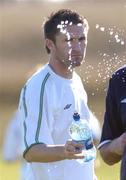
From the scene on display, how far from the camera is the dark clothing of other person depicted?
17.0 feet

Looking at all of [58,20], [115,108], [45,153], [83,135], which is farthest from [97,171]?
[115,108]

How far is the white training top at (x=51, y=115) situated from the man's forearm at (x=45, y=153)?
37 millimetres

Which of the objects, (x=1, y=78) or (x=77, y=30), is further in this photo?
(x=1, y=78)

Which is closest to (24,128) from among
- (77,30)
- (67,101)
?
(67,101)

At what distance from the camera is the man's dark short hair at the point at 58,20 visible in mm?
6473

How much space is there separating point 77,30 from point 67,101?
0.46m

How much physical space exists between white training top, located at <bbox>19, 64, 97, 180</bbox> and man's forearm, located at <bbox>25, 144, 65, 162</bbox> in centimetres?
4

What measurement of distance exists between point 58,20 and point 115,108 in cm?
144

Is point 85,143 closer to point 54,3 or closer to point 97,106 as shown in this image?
point 97,106

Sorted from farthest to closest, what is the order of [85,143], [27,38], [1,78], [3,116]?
1. [27,38]
2. [1,78]
3. [3,116]
4. [85,143]

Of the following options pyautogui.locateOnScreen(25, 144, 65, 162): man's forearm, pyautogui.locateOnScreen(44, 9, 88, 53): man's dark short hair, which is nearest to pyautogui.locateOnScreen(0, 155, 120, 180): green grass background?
pyautogui.locateOnScreen(44, 9, 88, 53): man's dark short hair

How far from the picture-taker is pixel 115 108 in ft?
17.1

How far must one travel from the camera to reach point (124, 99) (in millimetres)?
5160

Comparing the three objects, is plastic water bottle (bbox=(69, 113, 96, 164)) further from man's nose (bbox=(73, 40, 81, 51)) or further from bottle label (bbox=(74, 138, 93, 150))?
man's nose (bbox=(73, 40, 81, 51))
